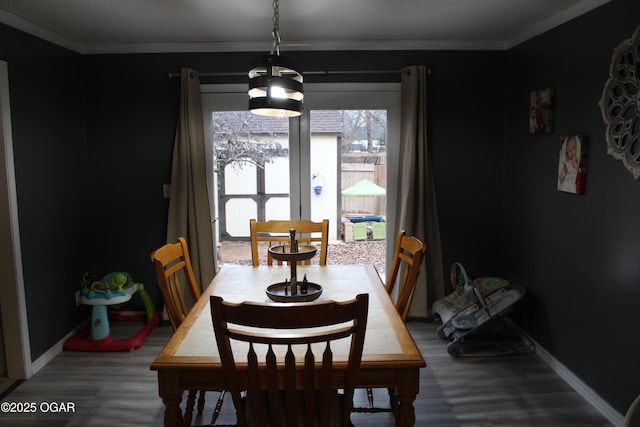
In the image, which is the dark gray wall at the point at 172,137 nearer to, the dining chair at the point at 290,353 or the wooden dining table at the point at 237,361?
the wooden dining table at the point at 237,361

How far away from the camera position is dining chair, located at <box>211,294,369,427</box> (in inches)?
53.6

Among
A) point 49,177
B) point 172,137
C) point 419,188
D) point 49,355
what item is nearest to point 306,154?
point 419,188

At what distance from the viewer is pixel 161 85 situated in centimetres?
377

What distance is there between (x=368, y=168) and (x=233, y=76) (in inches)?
53.8

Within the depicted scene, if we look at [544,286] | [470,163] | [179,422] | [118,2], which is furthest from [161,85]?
[544,286]

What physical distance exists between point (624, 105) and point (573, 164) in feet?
1.66

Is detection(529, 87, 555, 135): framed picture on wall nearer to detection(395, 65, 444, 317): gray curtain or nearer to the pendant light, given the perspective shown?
detection(395, 65, 444, 317): gray curtain

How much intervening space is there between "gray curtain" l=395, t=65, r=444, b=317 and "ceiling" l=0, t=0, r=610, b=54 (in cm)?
41

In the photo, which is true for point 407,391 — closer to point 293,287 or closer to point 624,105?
point 293,287

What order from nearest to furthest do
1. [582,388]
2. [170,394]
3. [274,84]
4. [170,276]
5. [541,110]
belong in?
[170,394]
[274,84]
[170,276]
[582,388]
[541,110]

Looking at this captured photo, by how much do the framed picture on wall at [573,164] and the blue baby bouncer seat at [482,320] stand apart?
0.88m

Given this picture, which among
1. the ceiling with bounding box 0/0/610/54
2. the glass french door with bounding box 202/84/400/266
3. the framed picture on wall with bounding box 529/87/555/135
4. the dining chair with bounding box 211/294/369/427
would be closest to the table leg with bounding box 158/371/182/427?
the dining chair with bounding box 211/294/369/427

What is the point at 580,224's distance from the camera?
2740 mm

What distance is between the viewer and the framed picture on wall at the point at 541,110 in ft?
9.95
